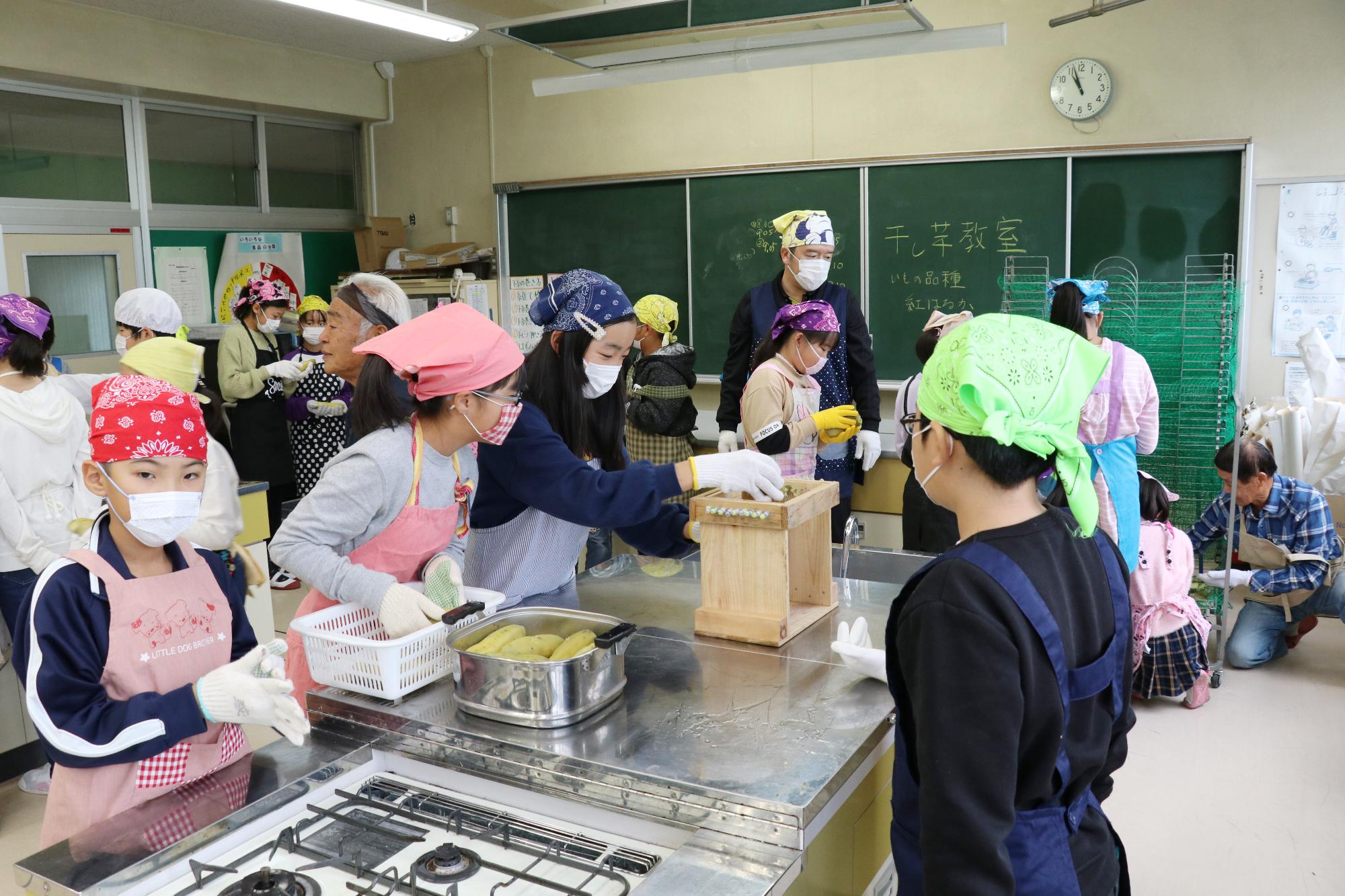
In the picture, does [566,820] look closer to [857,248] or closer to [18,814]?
[18,814]

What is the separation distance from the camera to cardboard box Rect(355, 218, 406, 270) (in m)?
6.46

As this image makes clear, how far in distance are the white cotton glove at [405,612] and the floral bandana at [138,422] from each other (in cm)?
37

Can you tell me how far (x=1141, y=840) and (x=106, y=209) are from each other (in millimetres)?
5625

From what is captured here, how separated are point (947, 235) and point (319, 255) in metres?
4.02

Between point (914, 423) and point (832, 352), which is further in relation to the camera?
point (832, 352)

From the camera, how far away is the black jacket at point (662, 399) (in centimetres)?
447

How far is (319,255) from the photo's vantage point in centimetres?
669

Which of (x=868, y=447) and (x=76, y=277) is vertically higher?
(x=76, y=277)

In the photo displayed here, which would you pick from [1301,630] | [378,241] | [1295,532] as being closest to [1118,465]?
[1295,532]

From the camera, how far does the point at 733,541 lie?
186 centimetres

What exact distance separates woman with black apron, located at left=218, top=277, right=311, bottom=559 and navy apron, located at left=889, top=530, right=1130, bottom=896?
4437 mm

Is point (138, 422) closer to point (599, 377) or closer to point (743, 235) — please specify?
point (599, 377)

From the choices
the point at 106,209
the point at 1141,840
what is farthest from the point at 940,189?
the point at 106,209

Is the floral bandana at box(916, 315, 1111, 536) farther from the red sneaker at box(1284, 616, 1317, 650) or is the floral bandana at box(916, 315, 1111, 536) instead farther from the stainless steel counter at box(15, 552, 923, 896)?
the red sneaker at box(1284, 616, 1317, 650)
